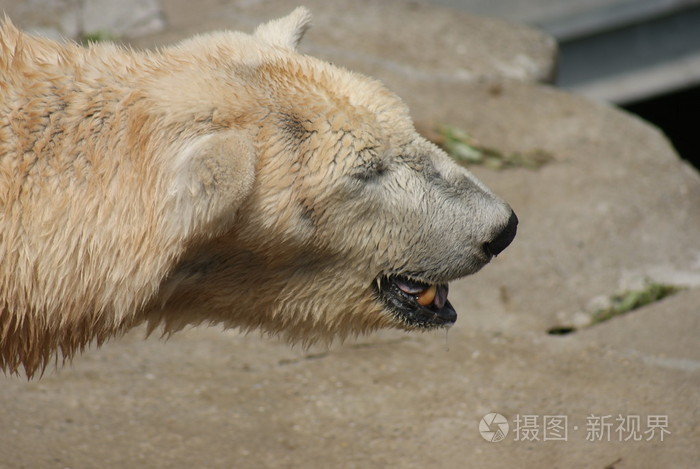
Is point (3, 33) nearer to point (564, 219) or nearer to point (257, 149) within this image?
point (257, 149)

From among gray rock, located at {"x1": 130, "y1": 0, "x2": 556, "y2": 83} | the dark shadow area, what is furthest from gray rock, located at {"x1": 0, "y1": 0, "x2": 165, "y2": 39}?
the dark shadow area

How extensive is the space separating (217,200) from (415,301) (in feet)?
2.49

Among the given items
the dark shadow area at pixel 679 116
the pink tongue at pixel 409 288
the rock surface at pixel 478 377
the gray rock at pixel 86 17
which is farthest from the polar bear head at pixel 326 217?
the dark shadow area at pixel 679 116

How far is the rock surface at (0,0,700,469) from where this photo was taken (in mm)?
2869

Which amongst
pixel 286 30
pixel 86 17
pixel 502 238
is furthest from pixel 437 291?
pixel 86 17

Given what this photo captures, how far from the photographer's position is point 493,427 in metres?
2.98

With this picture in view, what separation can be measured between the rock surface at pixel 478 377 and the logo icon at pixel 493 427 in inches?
0.9

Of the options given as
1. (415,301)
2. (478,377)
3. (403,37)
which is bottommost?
(478,377)

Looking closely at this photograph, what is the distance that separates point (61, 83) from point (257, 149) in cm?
49

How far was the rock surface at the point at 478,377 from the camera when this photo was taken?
113 inches

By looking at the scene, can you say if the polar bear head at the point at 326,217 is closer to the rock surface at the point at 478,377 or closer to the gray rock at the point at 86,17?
the rock surface at the point at 478,377

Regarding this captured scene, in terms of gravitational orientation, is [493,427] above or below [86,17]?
below

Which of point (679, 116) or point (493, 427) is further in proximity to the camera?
point (679, 116)

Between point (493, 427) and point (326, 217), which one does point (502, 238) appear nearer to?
point (326, 217)
